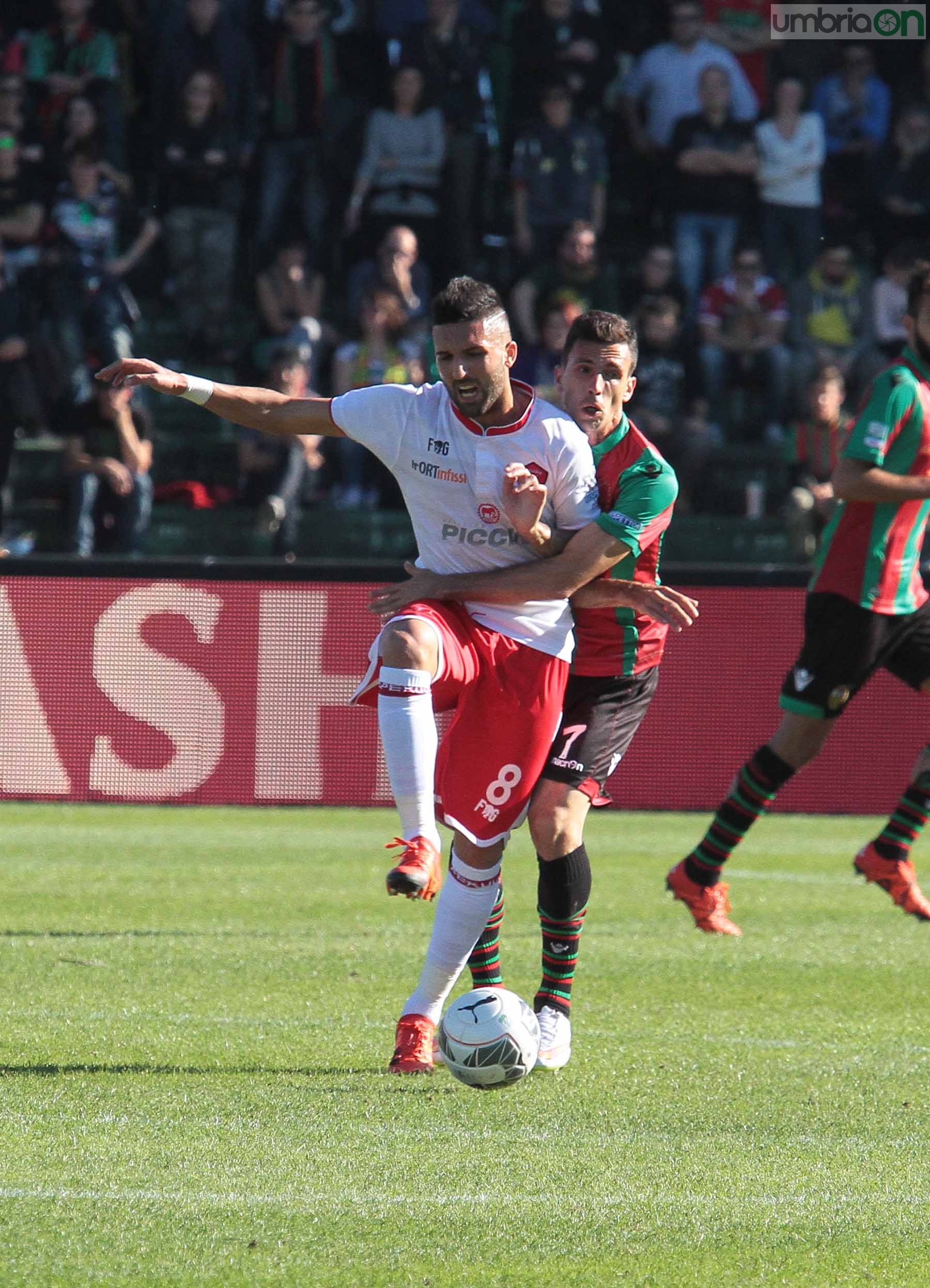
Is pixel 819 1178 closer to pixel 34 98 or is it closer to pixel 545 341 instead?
pixel 545 341

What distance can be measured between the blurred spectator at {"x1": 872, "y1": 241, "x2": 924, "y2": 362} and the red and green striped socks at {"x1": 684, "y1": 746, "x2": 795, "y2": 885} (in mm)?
9594

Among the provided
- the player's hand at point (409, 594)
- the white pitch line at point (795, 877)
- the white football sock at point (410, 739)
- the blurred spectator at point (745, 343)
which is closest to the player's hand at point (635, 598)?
the player's hand at point (409, 594)

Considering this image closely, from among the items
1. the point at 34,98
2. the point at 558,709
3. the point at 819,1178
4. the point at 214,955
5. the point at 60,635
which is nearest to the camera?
the point at 819,1178

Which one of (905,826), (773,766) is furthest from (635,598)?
(905,826)

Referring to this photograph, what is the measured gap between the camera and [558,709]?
17.5ft

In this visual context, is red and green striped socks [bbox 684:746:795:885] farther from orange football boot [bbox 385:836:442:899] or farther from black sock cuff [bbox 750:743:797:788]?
orange football boot [bbox 385:836:442:899]

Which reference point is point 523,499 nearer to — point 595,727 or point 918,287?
point 595,727

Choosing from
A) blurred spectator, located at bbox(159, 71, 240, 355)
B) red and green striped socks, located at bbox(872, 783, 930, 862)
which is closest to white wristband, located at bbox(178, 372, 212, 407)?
red and green striped socks, located at bbox(872, 783, 930, 862)

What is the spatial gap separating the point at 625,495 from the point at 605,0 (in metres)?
14.1

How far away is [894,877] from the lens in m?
7.88

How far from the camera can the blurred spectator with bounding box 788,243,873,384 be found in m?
16.5

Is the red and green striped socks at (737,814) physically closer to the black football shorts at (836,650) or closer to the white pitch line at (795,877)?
the black football shorts at (836,650)

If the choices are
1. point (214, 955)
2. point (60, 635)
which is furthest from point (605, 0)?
point (214, 955)

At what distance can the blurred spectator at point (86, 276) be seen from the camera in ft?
50.5
